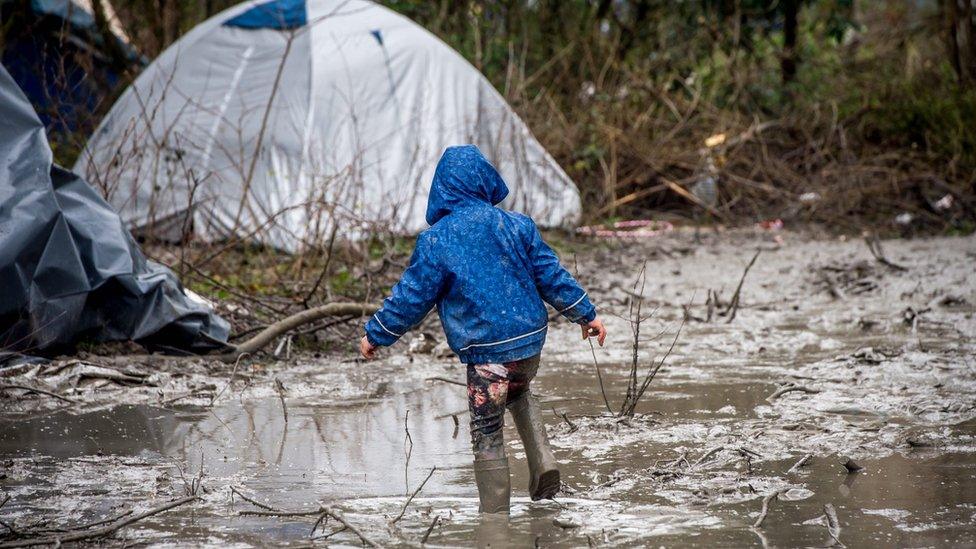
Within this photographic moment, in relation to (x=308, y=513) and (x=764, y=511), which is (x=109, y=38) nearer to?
(x=308, y=513)

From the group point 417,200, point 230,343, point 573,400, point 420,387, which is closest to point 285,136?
point 417,200

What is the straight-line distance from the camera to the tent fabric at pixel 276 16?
35.1 ft

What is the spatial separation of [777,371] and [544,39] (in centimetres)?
952

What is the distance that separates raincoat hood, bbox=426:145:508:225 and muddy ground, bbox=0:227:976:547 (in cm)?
81

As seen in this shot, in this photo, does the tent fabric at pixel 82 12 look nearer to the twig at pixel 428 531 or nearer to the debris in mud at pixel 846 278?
the debris in mud at pixel 846 278

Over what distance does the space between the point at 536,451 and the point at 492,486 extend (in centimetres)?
20

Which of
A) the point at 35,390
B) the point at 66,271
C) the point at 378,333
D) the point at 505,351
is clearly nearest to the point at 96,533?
the point at 378,333

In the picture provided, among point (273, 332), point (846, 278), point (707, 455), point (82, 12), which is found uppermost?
point (82, 12)

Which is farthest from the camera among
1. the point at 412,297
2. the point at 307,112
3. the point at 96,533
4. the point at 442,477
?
the point at 307,112

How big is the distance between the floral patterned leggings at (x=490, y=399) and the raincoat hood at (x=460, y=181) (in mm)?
571

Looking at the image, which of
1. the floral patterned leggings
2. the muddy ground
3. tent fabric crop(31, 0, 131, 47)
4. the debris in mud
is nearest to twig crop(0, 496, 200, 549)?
the muddy ground

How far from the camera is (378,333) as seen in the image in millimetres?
4027

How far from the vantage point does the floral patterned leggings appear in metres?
3.96

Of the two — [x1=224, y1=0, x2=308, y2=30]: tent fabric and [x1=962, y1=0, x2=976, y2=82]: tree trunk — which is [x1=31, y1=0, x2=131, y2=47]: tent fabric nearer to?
[x1=224, y1=0, x2=308, y2=30]: tent fabric
